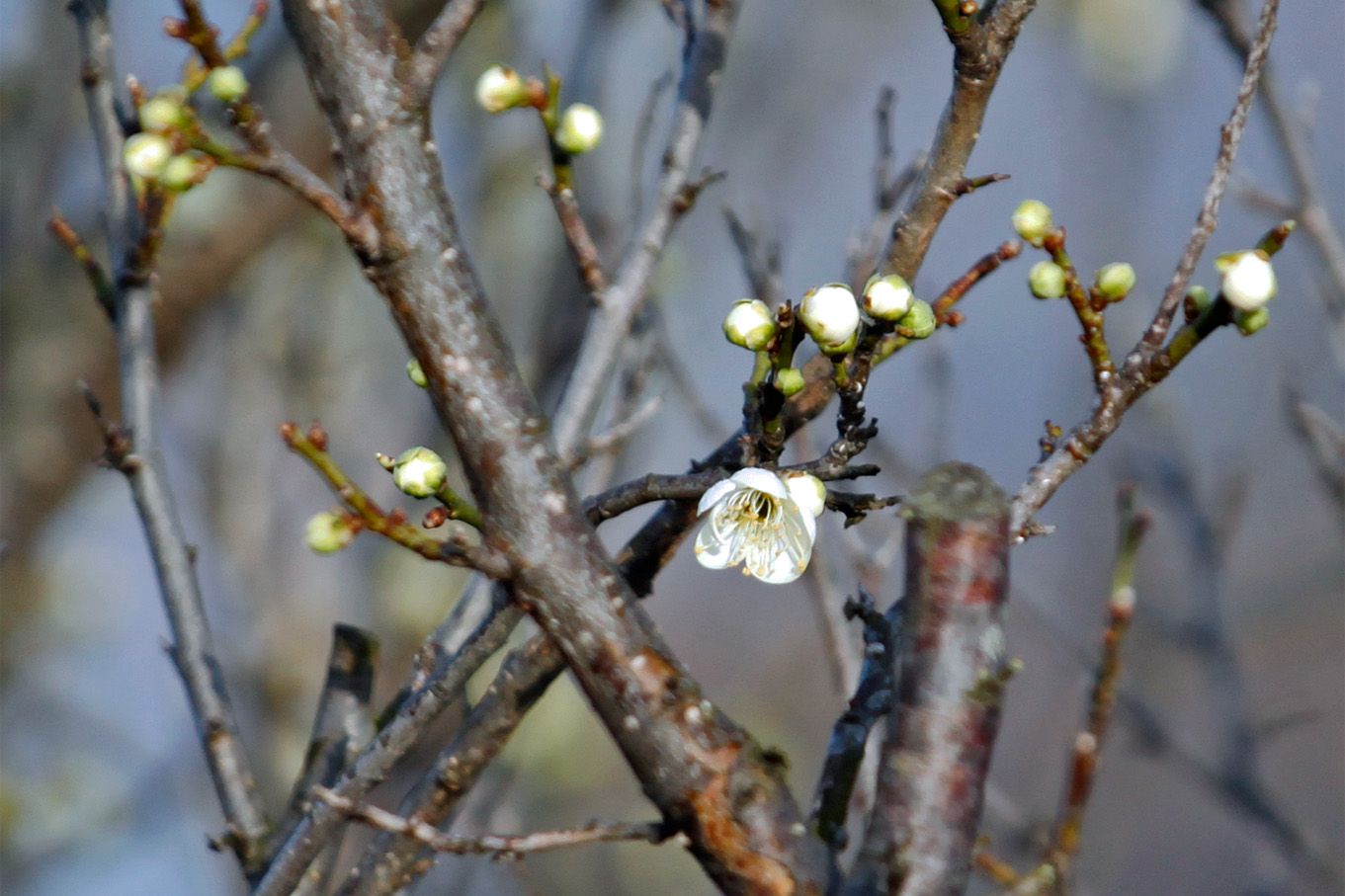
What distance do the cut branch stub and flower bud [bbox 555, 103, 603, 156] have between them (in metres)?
1.04

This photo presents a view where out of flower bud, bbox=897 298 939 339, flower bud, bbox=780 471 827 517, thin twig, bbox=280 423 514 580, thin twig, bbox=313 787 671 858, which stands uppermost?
flower bud, bbox=897 298 939 339

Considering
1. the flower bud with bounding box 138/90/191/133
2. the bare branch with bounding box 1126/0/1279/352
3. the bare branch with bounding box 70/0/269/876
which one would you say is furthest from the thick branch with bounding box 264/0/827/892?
the bare branch with bounding box 70/0/269/876

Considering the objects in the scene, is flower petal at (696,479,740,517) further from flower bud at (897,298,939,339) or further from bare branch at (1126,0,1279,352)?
bare branch at (1126,0,1279,352)

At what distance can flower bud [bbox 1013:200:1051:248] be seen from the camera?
4.74 ft

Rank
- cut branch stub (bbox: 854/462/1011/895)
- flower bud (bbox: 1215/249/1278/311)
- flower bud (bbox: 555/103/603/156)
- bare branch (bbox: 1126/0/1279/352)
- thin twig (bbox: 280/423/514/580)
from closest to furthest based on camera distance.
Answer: cut branch stub (bbox: 854/462/1011/895), thin twig (bbox: 280/423/514/580), flower bud (bbox: 1215/249/1278/311), bare branch (bbox: 1126/0/1279/352), flower bud (bbox: 555/103/603/156)

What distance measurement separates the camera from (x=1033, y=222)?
145cm

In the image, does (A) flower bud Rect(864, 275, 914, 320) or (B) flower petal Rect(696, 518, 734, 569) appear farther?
(B) flower petal Rect(696, 518, 734, 569)

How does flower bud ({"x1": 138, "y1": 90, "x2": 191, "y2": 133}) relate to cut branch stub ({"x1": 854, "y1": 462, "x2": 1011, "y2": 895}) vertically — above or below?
above

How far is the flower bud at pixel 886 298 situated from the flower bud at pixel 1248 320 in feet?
1.07

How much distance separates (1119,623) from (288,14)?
137 centimetres

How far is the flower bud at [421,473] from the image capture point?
4.10 feet

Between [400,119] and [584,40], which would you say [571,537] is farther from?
[584,40]

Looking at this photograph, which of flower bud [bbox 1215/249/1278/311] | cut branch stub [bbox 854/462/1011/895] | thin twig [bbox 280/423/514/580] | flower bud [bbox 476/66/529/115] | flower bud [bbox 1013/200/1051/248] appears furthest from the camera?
flower bud [bbox 476/66/529/115]

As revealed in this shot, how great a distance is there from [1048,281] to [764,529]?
452mm
